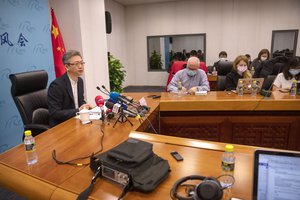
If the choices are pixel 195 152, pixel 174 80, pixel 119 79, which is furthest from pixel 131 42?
pixel 195 152

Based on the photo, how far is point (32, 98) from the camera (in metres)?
2.22

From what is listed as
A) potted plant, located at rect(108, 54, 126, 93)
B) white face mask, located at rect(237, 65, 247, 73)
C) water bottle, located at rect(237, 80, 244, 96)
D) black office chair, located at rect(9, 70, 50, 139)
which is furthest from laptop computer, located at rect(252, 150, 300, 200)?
potted plant, located at rect(108, 54, 126, 93)

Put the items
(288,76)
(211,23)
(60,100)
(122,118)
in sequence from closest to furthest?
(122,118)
(60,100)
(288,76)
(211,23)

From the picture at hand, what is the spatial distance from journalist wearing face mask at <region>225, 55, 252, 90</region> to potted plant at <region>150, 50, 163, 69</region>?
481 centimetres

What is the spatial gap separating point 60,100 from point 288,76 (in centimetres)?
287

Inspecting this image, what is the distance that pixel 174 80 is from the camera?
332cm

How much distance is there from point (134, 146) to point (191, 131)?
1.60 metres

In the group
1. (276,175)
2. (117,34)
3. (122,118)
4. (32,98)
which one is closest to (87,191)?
(276,175)

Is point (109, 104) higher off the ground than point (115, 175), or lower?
higher

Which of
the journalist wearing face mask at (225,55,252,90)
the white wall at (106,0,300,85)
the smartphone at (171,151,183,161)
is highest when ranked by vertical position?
the white wall at (106,0,300,85)

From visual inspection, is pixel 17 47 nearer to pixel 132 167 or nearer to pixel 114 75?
pixel 114 75

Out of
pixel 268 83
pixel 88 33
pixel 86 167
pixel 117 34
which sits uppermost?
pixel 117 34

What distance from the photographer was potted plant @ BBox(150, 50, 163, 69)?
7.84 meters

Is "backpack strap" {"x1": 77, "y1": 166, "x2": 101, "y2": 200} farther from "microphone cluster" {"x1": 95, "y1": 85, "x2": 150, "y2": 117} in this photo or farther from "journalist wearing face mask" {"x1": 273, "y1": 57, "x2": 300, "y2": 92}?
"journalist wearing face mask" {"x1": 273, "y1": 57, "x2": 300, "y2": 92}
